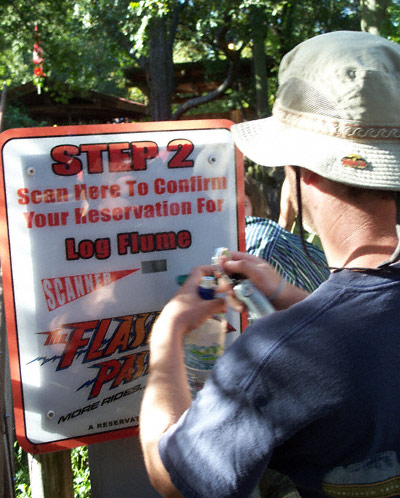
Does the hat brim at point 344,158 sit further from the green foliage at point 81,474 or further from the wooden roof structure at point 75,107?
the wooden roof structure at point 75,107

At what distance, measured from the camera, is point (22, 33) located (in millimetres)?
12836

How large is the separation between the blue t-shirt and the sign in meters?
0.79

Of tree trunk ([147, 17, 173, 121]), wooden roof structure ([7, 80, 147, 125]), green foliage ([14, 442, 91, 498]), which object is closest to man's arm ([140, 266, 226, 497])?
green foliage ([14, 442, 91, 498])

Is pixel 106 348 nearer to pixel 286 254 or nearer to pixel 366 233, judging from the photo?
pixel 286 254

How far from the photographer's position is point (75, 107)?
20344mm

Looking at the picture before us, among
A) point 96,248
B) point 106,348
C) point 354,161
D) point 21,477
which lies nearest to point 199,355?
point 106,348

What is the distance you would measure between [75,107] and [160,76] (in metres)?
7.30

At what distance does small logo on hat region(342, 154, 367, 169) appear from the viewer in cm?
111

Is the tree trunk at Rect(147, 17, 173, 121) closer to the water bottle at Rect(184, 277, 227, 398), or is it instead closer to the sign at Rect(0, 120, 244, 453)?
the sign at Rect(0, 120, 244, 453)

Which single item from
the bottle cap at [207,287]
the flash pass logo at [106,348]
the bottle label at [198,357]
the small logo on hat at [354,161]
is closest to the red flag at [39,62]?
the flash pass logo at [106,348]

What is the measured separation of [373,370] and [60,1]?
13.3 metres

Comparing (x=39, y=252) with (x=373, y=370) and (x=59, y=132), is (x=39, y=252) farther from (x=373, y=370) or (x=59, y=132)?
(x=373, y=370)

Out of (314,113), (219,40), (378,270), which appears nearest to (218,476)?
(378,270)

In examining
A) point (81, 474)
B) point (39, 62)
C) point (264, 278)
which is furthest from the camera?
point (39, 62)
